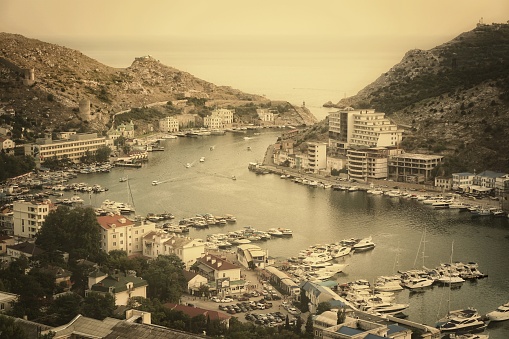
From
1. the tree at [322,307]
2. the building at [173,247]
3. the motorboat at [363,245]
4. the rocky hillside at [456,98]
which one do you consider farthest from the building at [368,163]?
the tree at [322,307]

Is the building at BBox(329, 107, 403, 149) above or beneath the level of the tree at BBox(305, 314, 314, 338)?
above

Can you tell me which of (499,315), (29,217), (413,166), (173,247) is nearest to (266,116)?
(413,166)

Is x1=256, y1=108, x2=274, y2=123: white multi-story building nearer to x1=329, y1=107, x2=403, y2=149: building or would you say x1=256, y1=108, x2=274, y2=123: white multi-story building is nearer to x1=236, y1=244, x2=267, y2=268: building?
x1=329, y1=107, x2=403, y2=149: building

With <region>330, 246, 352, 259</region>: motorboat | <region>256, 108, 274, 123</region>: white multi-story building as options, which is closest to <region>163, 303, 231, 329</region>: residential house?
<region>330, 246, 352, 259</region>: motorboat

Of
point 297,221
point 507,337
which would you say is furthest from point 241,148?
point 507,337

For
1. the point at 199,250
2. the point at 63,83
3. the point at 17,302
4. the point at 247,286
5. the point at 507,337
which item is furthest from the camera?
the point at 63,83

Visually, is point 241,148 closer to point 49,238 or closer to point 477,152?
point 477,152
